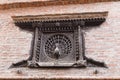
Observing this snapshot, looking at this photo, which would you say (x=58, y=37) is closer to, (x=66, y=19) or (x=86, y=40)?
(x=66, y=19)

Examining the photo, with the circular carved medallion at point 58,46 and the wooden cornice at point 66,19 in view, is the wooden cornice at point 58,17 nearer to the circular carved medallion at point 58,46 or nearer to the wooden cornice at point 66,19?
the wooden cornice at point 66,19

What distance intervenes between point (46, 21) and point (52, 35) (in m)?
0.35

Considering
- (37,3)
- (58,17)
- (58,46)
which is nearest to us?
(58,46)

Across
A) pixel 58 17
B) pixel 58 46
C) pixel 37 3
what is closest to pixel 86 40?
pixel 58 46

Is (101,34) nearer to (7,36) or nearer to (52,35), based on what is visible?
(52,35)

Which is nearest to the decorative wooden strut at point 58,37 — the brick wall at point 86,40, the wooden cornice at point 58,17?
the wooden cornice at point 58,17

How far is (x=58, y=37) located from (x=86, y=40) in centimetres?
62

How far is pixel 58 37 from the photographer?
683 centimetres

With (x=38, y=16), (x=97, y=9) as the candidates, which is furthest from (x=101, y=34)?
(x=38, y=16)

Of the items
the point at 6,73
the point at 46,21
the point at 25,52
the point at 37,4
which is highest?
the point at 37,4

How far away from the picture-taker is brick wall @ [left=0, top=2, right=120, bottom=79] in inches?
240

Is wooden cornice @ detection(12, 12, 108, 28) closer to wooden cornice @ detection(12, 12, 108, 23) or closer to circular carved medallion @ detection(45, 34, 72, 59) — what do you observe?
wooden cornice @ detection(12, 12, 108, 23)

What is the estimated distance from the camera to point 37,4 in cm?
764

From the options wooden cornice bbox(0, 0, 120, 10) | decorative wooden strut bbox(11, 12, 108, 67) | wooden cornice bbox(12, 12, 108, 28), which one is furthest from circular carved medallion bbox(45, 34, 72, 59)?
wooden cornice bbox(0, 0, 120, 10)
